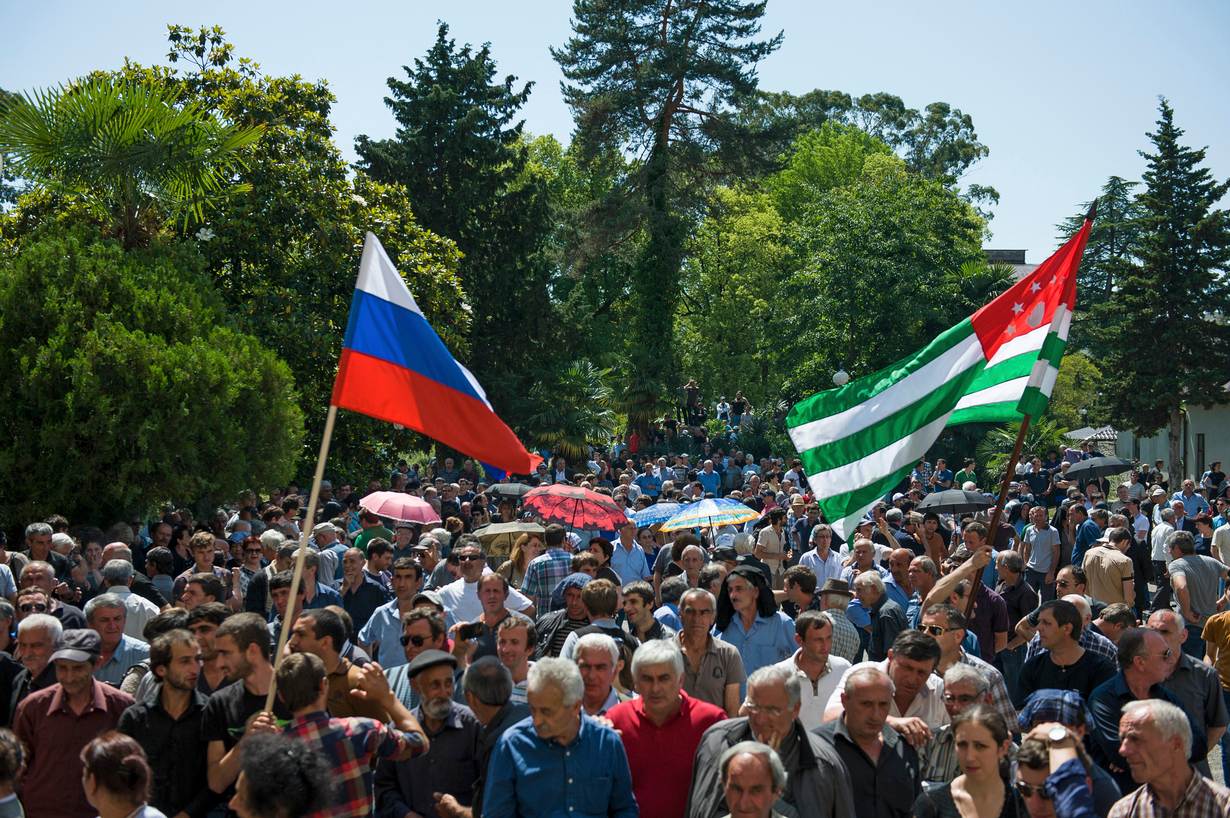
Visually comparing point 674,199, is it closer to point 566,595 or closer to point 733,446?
point 733,446

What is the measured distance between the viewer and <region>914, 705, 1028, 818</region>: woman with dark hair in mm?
5754

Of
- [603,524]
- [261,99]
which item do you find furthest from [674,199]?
[603,524]

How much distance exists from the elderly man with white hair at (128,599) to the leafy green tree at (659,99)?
1454 inches

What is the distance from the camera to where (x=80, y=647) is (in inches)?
275

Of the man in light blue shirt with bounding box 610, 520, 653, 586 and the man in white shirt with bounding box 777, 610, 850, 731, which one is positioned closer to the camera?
the man in white shirt with bounding box 777, 610, 850, 731

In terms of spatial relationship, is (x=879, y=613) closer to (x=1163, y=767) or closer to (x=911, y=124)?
(x=1163, y=767)

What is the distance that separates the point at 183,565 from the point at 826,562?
22.1 feet

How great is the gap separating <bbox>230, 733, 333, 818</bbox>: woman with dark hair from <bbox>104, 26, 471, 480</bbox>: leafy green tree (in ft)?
67.5

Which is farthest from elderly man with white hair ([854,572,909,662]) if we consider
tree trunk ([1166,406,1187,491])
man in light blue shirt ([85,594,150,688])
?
tree trunk ([1166,406,1187,491])

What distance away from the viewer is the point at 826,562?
13.9 m

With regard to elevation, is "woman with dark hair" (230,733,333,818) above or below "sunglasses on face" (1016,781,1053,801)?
above

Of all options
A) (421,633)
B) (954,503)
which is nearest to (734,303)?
(954,503)

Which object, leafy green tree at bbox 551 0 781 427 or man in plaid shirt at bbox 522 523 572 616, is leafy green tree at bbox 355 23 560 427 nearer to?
leafy green tree at bbox 551 0 781 427

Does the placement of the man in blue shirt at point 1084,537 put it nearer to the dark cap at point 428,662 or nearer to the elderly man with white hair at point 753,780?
the dark cap at point 428,662
